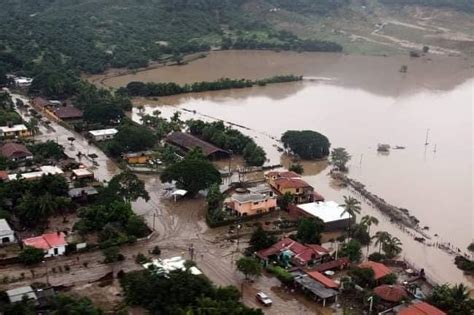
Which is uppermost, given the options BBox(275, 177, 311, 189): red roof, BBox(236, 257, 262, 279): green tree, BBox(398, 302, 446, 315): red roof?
BBox(275, 177, 311, 189): red roof

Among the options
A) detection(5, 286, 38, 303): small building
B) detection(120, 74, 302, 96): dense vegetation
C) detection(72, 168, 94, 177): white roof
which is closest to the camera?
detection(5, 286, 38, 303): small building

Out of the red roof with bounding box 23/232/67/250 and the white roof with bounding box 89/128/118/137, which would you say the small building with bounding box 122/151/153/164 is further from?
the red roof with bounding box 23/232/67/250

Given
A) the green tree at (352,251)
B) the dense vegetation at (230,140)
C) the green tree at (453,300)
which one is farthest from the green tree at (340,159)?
the green tree at (453,300)

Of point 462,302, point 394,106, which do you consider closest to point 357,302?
point 462,302

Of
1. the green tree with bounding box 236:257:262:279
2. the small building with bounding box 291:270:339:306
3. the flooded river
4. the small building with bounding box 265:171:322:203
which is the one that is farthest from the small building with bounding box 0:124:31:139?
the small building with bounding box 291:270:339:306

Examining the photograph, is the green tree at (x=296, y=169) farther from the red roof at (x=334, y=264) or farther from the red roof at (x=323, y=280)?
the red roof at (x=323, y=280)

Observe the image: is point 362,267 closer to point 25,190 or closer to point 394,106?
point 25,190

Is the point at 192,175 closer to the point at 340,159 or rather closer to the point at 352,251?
the point at 352,251
